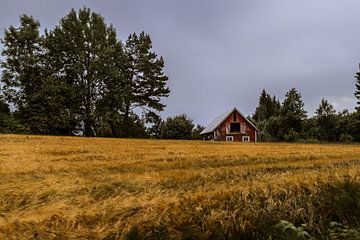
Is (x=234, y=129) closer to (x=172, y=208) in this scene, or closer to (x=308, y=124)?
(x=308, y=124)

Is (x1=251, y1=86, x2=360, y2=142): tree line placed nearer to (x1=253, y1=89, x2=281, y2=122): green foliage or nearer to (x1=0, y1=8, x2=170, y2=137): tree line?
(x1=0, y1=8, x2=170, y2=137): tree line

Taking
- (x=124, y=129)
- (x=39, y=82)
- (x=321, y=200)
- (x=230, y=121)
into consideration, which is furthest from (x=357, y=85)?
(x=321, y=200)

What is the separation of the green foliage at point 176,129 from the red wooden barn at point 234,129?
12.9 feet

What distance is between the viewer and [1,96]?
39875 millimetres

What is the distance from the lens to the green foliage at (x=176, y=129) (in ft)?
182

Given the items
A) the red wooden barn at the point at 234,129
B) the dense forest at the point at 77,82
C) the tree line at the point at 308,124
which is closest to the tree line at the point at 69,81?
the dense forest at the point at 77,82

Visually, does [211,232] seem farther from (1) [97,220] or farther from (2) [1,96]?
(2) [1,96]

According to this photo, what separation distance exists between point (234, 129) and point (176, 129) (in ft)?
27.2

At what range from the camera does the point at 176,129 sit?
55.5 meters

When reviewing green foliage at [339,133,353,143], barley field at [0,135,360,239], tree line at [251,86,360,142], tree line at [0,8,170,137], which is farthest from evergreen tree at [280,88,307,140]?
barley field at [0,135,360,239]

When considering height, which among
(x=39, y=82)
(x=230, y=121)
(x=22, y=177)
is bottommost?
(x=22, y=177)

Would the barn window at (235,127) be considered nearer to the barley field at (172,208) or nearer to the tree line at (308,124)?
the tree line at (308,124)

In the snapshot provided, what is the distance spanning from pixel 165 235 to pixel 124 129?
41567 millimetres

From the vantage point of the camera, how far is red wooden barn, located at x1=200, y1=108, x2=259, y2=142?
52656mm
